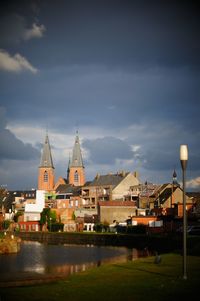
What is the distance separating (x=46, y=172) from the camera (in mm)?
166125

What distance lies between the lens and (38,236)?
100812 millimetres

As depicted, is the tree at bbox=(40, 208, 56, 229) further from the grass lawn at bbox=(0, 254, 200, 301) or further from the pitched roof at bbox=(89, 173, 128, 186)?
the grass lawn at bbox=(0, 254, 200, 301)

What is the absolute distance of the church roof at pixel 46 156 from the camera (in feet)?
547

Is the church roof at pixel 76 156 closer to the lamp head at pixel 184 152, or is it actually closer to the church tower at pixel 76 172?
the church tower at pixel 76 172

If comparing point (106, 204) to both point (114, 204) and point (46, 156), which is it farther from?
point (46, 156)

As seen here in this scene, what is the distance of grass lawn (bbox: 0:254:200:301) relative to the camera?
16.7 m

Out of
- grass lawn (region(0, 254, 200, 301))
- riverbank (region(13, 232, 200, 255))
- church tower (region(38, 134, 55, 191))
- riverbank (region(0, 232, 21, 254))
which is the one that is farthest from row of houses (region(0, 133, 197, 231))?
grass lawn (region(0, 254, 200, 301))

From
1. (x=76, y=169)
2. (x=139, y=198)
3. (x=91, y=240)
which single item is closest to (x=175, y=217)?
(x=91, y=240)

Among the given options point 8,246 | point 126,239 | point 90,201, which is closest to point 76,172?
point 90,201

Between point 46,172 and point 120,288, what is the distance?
149 m

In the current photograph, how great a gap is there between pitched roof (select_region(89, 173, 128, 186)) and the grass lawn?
102 metres

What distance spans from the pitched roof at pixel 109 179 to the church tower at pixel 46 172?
122 feet

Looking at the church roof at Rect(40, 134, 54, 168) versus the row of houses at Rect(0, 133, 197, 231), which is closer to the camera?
the row of houses at Rect(0, 133, 197, 231)

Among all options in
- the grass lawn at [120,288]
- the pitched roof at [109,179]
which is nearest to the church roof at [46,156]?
the pitched roof at [109,179]
